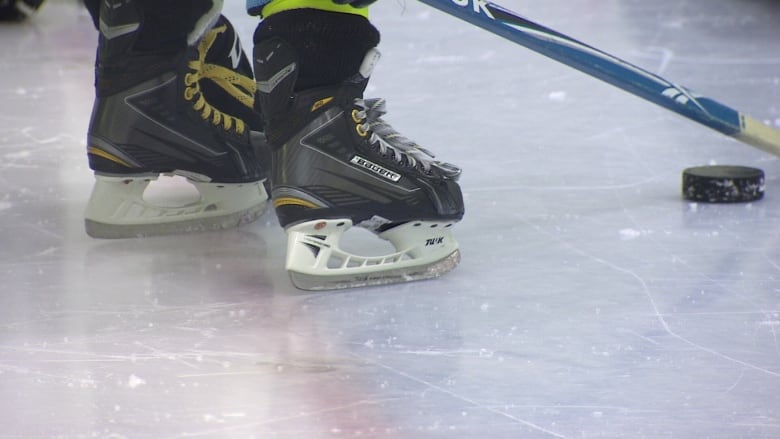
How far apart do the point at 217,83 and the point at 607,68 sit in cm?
68

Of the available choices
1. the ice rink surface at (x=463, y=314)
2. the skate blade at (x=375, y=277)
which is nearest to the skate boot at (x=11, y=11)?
the ice rink surface at (x=463, y=314)

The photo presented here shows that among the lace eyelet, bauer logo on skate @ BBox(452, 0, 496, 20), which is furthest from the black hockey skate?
bauer logo on skate @ BBox(452, 0, 496, 20)

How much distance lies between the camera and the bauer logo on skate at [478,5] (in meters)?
1.73

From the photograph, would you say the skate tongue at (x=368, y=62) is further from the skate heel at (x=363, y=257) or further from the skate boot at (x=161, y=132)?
the skate boot at (x=161, y=132)

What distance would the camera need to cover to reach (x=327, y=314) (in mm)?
1527

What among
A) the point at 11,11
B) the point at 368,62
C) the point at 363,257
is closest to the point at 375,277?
the point at 363,257

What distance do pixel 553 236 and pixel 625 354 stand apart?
1.79 feet

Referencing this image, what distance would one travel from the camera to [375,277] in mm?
1661

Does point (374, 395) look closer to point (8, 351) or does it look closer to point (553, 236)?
point (8, 351)

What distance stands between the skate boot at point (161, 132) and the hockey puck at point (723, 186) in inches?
30.2

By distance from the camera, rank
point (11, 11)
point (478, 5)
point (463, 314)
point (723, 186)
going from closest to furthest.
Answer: point (463, 314)
point (478, 5)
point (723, 186)
point (11, 11)

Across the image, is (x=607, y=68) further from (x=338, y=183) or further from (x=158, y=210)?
(x=158, y=210)

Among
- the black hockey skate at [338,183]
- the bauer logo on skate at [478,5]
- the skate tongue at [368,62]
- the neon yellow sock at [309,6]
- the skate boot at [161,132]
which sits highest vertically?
the bauer logo on skate at [478,5]

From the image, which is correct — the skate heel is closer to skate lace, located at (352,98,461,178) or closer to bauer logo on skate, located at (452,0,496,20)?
skate lace, located at (352,98,461,178)
